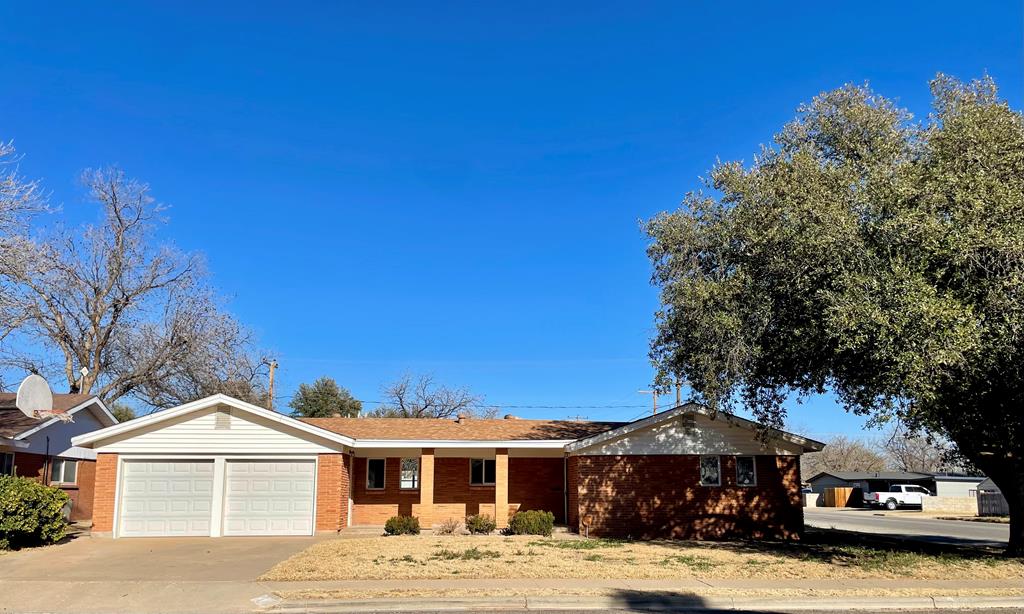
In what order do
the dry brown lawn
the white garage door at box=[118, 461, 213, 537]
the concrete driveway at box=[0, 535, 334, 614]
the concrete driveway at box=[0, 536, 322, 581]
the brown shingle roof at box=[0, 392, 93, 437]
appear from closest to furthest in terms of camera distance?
the concrete driveway at box=[0, 535, 334, 614]
the dry brown lawn
the concrete driveway at box=[0, 536, 322, 581]
the white garage door at box=[118, 461, 213, 537]
the brown shingle roof at box=[0, 392, 93, 437]

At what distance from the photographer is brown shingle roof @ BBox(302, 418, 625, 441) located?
79.6 feet

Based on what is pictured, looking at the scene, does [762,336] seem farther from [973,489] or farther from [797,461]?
[973,489]

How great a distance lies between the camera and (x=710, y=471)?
22750mm

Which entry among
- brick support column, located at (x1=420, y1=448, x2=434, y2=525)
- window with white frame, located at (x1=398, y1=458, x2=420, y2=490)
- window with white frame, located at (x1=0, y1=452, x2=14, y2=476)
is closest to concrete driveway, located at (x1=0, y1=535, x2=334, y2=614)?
brick support column, located at (x1=420, y1=448, x2=434, y2=525)

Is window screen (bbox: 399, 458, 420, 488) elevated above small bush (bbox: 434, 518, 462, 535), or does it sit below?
above

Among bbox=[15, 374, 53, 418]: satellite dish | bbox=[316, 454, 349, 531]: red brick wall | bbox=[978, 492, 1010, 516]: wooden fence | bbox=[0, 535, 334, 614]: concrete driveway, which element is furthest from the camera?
bbox=[978, 492, 1010, 516]: wooden fence

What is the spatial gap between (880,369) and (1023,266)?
9.49 ft

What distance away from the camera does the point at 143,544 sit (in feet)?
A: 63.9

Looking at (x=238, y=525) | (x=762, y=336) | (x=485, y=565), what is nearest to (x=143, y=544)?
(x=238, y=525)

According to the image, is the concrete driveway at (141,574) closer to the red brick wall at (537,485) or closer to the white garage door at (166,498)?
the white garage door at (166,498)

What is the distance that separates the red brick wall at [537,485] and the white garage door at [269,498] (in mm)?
6964

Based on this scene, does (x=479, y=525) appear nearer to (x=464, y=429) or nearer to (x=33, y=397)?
(x=464, y=429)

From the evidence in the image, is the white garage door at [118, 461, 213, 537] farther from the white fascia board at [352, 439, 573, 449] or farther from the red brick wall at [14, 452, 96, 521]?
the red brick wall at [14, 452, 96, 521]

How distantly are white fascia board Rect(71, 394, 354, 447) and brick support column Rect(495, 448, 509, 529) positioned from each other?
4.76 meters
